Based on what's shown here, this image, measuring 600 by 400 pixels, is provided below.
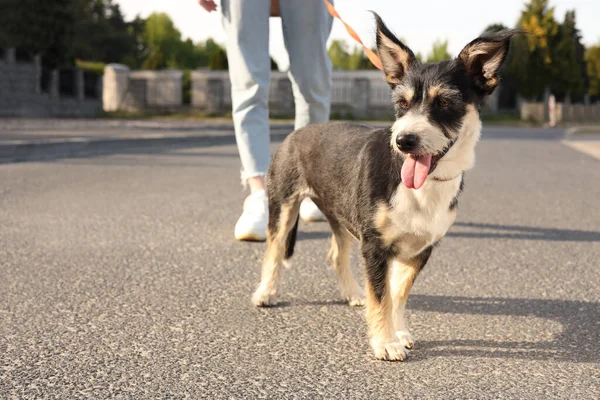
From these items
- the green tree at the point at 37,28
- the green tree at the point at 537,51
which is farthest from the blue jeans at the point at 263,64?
the green tree at the point at 537,51

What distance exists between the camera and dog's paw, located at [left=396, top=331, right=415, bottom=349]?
3.24 metres

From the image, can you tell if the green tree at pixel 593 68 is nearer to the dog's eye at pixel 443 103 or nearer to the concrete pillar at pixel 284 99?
the concrete pillar at pixel 284 99

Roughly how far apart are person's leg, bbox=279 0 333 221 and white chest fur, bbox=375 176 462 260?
2586 mm

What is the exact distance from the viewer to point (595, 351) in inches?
126

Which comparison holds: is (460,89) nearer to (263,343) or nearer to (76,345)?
(263,343)

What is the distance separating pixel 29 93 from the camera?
3453 centimetres

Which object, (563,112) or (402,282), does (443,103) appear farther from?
(563,112)

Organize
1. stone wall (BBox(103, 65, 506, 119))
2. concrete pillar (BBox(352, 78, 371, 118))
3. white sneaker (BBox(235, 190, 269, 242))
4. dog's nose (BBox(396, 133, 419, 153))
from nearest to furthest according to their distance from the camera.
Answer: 1. dog's nose (BBox(396, 133, 419, 153))
2. white sneaker (BBox(235, 190, 269, 242))
3. stone wall (BBox(103, 65, 506, 119))
4. concrete pillar (BBox(352, 78, 371, 118))

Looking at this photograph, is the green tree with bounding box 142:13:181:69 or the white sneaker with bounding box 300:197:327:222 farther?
the green tree with bounding box 142:13:181:69

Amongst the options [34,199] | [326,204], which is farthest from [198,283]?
[34,199]

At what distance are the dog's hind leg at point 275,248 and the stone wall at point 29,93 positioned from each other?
31.8 m

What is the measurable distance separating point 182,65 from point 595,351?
9844 cm

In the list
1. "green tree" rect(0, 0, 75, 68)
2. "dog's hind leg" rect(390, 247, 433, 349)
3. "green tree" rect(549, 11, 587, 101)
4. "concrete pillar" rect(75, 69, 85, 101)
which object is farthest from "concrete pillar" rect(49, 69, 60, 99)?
"dog's hind leg" rect(390, 247, 433, 349)

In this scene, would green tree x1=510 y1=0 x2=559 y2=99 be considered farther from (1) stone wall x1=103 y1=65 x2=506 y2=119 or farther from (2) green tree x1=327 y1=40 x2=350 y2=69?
(2) green tree x1=327 y1=40 x2=350 y2=69
